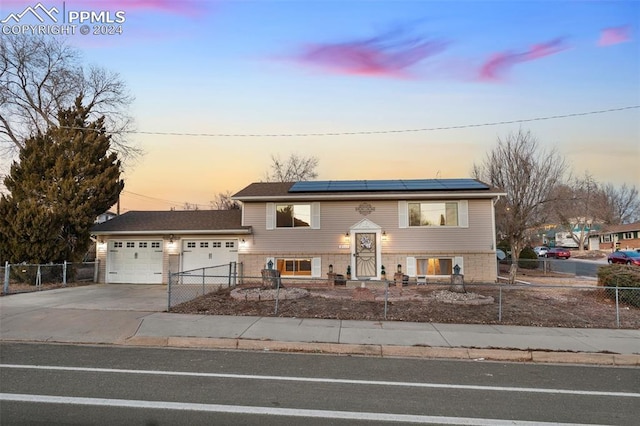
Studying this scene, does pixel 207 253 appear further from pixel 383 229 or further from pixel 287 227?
pixel 383 229

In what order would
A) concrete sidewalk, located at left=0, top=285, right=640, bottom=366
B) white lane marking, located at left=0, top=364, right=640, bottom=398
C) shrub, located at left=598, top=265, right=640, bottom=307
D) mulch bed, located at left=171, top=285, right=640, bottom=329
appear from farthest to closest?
shrub, located at left=598, top=265, right=640, bottom=307 < mulch bed, located at left=171, top=285, right=640, bottom=329 < concrete sidewalk, located at left=0, top=285, right=640, bottom=366 < white lane marking, located at left=0, top=364, right=640, bottom=398

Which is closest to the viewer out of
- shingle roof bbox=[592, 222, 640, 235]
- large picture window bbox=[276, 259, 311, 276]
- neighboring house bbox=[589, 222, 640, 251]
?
large picture window bbox=[276, 259, 311, 276]

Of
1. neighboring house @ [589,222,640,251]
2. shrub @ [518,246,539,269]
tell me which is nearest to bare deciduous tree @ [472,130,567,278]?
shrub @ [518,246,539,269]

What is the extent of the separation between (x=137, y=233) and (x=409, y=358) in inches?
630

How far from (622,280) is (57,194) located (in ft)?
77.1

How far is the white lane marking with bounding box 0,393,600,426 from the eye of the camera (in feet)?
14.5

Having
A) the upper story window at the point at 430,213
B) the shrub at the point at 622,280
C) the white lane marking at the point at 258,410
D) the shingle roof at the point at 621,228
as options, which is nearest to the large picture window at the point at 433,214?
the upper story window at the point at 430,213

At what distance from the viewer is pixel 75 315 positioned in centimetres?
1031

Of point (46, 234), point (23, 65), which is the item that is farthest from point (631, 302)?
point (23, 65)

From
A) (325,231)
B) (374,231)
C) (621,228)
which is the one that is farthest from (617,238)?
(325,231)

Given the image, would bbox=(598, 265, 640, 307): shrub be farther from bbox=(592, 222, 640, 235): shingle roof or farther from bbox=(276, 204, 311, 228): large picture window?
bbox=(592, 222, 640, 235): shingle roof

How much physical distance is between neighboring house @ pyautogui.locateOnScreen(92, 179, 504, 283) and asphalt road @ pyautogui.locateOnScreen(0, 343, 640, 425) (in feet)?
36.5

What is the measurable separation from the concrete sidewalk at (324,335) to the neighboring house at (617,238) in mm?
61924

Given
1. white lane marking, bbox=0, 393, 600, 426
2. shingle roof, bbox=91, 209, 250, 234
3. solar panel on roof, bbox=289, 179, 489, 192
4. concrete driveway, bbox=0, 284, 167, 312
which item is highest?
solar panel on roof, bbox=289, 179, 489, 192
